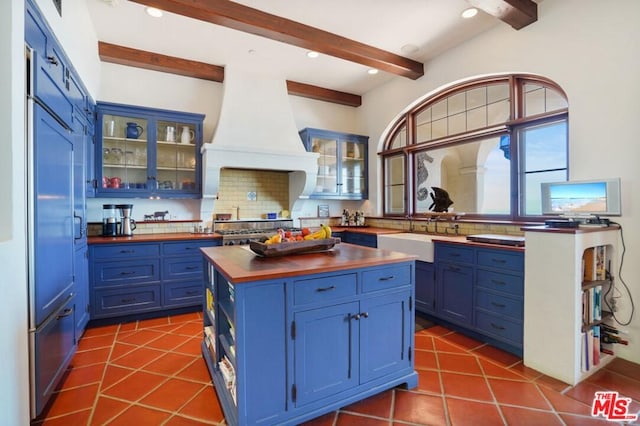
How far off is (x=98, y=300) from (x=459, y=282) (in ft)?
12.1

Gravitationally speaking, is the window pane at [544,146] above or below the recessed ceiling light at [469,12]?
below

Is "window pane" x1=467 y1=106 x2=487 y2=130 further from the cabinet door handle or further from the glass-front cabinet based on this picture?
Answer: the cabinet door handle

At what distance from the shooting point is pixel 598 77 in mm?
2465

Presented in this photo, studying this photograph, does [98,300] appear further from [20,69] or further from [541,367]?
[541,367]

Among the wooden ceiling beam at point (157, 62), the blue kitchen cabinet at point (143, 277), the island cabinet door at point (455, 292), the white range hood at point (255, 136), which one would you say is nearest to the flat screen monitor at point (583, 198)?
the island cabinet door at point (455, 292)

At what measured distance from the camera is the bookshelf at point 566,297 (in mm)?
2135

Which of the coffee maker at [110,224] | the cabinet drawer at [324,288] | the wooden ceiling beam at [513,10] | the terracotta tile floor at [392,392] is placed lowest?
the terracotta tile floor at [392,392]

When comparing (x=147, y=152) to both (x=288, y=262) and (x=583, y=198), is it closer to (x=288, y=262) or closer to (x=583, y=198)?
(x=288, y=262)

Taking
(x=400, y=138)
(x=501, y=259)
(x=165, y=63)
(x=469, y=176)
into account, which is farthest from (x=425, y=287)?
(x=165, y=63)

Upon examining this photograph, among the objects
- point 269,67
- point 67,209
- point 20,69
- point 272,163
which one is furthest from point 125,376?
point 269,67

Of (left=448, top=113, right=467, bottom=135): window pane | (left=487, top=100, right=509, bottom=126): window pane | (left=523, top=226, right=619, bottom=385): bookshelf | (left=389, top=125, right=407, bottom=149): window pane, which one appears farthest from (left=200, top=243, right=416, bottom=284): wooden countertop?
(left=389, top=125, right=407, bottom=149): window pane

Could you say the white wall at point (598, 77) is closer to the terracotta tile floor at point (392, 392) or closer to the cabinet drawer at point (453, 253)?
the terracotta tile floor at point (392, 392)

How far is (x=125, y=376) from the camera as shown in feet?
7.48

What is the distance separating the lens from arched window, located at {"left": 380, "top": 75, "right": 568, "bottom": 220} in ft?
10.0
